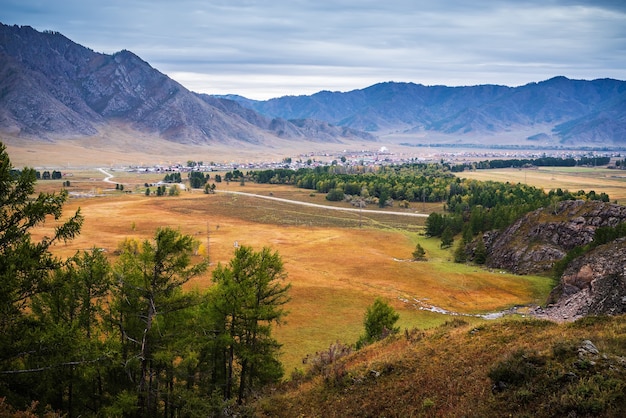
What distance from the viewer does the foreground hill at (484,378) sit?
54.9ft

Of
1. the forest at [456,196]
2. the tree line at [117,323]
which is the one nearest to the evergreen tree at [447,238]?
the forest at [456,196]

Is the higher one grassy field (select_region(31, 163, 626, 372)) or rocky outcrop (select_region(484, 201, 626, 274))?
rocky outcrop (select_region(484, 201, 626, 274))

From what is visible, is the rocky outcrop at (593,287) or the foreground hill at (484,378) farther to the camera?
the rocky outcrop at (593,287)

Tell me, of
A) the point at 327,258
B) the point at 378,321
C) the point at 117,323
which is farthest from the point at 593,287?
the point at 117,323

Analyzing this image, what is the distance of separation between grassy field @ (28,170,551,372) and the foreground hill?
1348cm

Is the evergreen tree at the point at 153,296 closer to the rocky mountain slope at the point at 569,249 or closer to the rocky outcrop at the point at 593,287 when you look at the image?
the rocky outcrop at the point at 593,287

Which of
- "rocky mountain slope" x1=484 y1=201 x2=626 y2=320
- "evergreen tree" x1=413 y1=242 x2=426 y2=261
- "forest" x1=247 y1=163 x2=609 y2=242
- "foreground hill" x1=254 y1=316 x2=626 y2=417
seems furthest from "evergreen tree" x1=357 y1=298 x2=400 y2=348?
"forest" x1=247 y1=163 x2=609 y2=242

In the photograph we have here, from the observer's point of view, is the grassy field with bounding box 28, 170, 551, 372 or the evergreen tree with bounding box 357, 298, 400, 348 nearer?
the evergreen tree with bounding box 357, 298, 400, 348

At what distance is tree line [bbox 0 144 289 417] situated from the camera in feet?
54.8

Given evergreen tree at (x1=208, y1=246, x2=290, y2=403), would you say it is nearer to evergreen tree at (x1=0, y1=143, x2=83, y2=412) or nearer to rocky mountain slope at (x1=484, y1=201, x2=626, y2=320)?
evergreen tree at (x1=0, y1=143, x2=83, y2=412)

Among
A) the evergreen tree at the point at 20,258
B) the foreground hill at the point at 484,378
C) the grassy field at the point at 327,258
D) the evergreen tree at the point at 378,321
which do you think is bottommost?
the grassy field at the point at 327,258

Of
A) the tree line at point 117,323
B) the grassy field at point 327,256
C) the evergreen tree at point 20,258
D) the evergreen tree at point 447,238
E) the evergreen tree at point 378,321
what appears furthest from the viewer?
the evergreen tree at point 447,238

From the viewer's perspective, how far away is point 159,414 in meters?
24.3

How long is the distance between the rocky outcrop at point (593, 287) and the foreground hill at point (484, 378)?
26.1m
